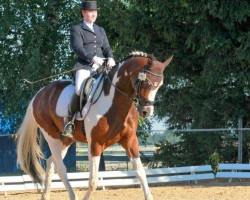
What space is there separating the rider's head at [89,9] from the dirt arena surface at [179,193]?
395 cm

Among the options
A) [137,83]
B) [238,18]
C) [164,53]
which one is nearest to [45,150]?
[164,53]

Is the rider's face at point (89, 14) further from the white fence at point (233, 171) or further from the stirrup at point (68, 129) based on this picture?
the white fence at point (233, 171)

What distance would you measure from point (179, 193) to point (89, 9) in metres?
5.05

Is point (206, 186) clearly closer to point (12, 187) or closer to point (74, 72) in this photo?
point (12, 187)

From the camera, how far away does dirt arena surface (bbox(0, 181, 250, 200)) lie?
40.0ft

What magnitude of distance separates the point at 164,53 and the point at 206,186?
4.18m

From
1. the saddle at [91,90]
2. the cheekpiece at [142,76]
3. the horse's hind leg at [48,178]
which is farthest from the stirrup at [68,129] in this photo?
the cheekpiece at [142,76]

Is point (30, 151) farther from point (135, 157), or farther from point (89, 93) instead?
point (135, 157)

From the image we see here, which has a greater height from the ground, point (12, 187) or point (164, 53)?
point (164, 53)

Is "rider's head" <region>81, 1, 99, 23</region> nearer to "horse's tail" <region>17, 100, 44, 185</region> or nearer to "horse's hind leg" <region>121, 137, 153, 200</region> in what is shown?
"horse's hind leg" <region>121, 137, 153, 200</region>

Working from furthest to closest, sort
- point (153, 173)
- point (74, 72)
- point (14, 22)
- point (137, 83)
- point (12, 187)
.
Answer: point (14, 22), point (153, 173), point (12, 187), point (74, 72), point (137, 83)

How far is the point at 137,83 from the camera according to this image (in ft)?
27.7

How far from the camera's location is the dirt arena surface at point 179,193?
1219 cm

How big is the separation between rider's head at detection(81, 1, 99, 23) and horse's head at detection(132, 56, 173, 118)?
154 cm
